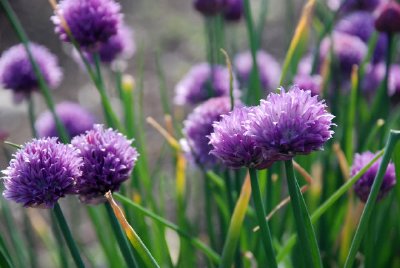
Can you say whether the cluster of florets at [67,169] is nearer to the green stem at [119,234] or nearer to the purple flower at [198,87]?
the green stem at [119,234]

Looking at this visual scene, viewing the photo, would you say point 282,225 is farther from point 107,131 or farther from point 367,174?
point 107,131

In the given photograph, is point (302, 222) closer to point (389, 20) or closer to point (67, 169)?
point (67, 169)

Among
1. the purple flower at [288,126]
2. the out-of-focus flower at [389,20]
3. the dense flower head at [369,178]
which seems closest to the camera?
the purple flower at [288,126]

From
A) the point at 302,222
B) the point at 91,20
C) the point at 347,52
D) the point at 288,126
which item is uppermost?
the point at 91,20

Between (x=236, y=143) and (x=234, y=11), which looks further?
(x=234, y=11)

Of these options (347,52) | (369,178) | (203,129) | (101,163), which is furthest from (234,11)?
(101,163)

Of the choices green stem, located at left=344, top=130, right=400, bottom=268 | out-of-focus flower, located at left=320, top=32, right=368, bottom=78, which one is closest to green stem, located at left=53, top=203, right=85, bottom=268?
green stem, located at left=344, top=130, right=400, bottom=268

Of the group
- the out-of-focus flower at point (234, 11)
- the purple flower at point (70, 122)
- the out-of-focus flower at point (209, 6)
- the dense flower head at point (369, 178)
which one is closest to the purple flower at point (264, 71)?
the out-of-focus flower at point (234, 11)

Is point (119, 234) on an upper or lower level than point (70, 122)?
lower
